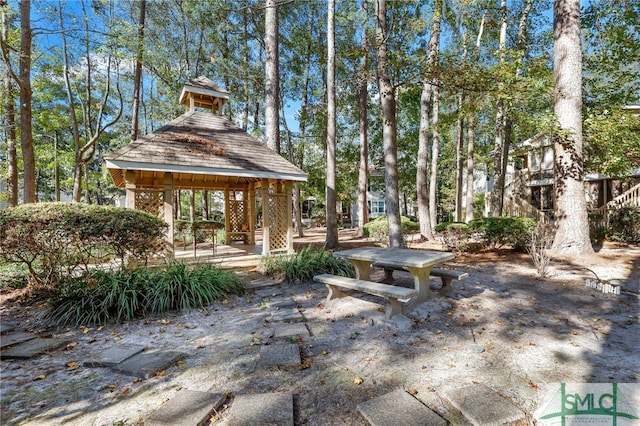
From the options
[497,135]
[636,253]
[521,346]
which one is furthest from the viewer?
[497,135]

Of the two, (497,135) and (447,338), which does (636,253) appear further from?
(447,338)

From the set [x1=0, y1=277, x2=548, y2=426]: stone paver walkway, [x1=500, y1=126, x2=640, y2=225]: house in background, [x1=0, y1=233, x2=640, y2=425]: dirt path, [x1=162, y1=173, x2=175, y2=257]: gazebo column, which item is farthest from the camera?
[x1=500, y1=126, x2=640, y2=225]: house in background

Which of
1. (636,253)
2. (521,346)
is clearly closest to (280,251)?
(521,346)

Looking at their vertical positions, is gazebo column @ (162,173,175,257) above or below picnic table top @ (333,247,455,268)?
above

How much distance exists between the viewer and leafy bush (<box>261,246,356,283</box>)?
21.1 ft

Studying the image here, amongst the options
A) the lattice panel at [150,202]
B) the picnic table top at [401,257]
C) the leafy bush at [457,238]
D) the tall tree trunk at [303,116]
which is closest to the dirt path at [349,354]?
the picnic table top at [401,257]

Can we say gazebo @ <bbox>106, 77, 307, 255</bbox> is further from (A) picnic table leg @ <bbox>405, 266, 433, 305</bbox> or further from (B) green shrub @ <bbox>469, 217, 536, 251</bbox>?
(B) green shrub @ <bbox>469, 217, 536, 251</bbox>

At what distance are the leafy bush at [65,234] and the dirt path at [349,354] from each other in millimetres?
812

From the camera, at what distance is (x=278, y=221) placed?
28.8 feet

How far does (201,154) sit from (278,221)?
2.70 meters

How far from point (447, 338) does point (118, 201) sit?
156 ft

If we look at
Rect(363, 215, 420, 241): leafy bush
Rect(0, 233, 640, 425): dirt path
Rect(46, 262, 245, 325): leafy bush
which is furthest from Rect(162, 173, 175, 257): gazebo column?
Rect(363, 215, 420, 241): leafy bush

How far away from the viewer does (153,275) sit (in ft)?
16.9

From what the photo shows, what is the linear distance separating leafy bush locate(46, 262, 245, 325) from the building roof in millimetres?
2586
